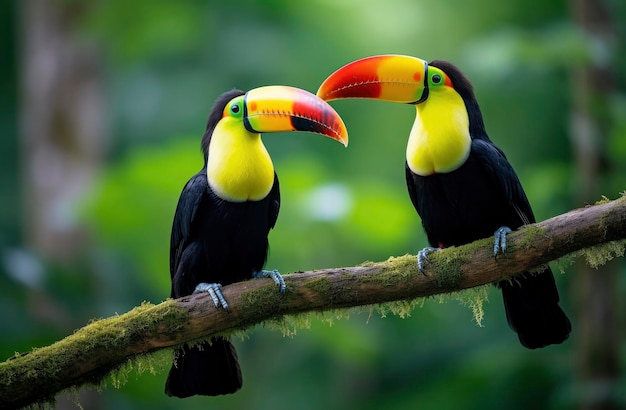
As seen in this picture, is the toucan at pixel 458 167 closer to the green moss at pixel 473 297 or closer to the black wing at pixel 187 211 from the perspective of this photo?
the green moss at pixel 473 297

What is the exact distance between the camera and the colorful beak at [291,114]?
14.5ft

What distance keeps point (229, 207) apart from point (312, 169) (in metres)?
2.44

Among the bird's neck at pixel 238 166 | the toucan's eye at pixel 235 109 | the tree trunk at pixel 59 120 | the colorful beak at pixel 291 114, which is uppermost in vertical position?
the tree trunk at pixel 59 120

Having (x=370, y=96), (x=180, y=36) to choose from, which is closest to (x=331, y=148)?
(x=180, y=36)

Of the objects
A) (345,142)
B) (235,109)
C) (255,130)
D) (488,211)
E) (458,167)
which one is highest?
(235,109)

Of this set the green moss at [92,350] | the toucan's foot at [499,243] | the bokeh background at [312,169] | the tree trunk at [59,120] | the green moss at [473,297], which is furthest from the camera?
the tree trunk at [59,120]

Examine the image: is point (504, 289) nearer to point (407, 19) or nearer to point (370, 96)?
point (370, 96)

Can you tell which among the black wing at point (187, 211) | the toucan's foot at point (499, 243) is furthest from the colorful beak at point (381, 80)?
the toucan's foot at point (499, 243)

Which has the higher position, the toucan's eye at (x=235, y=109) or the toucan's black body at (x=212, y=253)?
the toucan's eye at (x=235, y=109)

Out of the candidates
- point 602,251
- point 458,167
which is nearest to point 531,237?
point 602,251

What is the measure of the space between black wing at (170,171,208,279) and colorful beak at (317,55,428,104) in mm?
760

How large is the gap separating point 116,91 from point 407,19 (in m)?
4.21

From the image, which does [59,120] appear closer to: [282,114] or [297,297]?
[282,114]

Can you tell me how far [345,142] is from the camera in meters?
4.39
